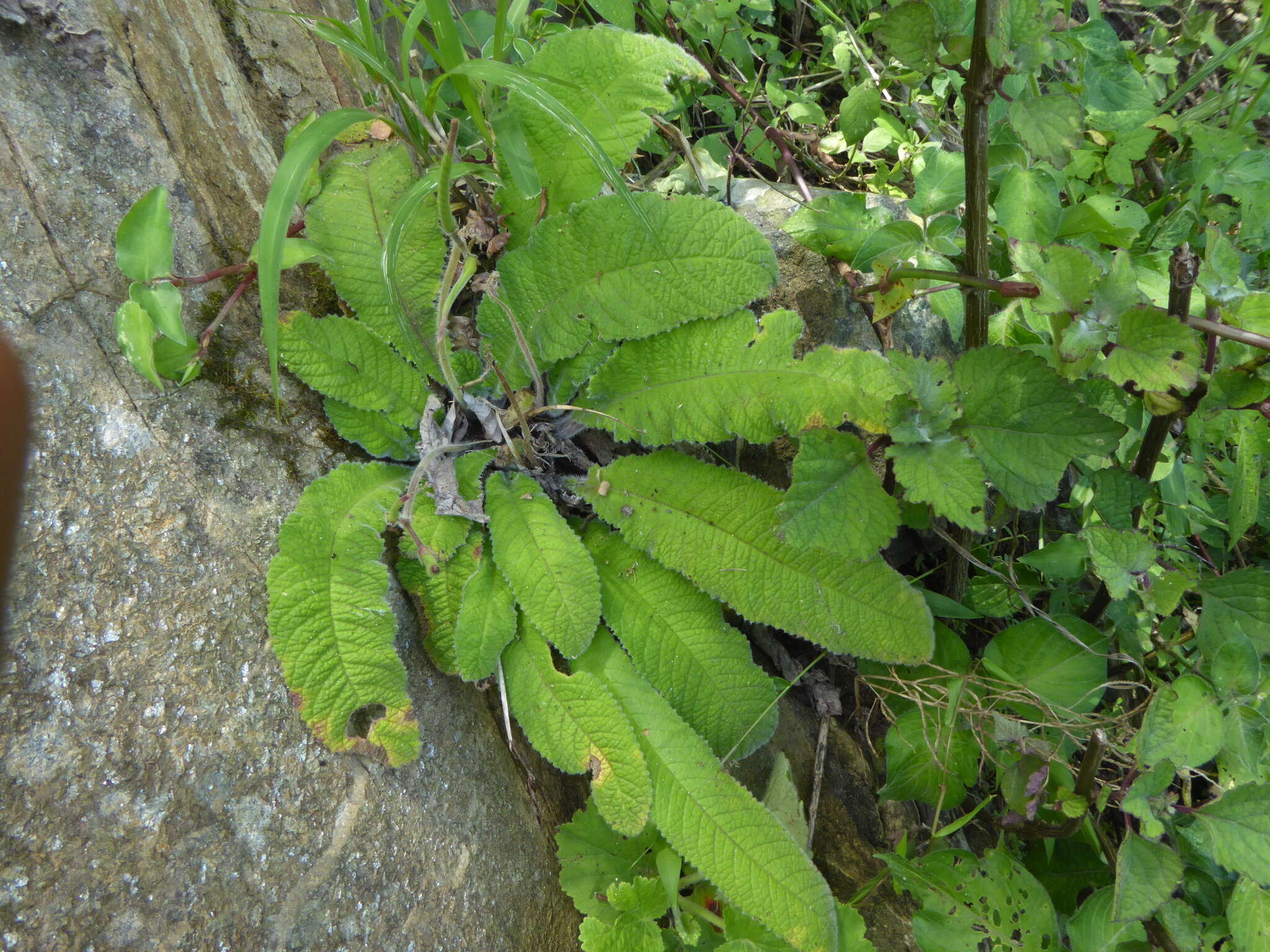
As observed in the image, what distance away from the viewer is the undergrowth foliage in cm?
115

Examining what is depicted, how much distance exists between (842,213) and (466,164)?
0.73m

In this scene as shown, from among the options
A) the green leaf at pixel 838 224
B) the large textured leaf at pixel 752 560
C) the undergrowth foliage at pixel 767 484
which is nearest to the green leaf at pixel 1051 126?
the undergrowth foliage at pixel 767 484

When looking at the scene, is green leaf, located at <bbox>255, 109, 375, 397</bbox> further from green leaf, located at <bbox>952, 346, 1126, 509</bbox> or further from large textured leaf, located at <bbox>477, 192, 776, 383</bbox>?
green leaf, located at <bbox>952, 346, 1126, 509</bbox>

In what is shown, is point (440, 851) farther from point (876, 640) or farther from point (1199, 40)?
point (1199, 40)

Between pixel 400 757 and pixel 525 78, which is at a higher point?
pixel 525 78

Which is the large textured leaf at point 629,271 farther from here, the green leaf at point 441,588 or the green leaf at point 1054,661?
the green leaf at point 1054,661

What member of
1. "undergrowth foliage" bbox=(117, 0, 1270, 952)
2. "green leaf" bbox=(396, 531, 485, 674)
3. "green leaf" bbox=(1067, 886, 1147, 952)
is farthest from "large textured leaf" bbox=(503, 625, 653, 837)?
"green leaf" bbox=(1067, 886, 1147, 952)

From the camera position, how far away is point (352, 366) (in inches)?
57.9

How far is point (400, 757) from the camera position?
50.3 inches

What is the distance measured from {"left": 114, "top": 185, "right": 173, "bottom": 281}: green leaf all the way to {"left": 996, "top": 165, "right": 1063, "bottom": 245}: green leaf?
1.35 metres

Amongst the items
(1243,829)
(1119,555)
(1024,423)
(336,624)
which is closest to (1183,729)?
(1243,829)

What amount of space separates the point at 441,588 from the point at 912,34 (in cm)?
116

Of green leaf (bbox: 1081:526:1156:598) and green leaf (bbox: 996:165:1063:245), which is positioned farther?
green leaf (bbox: 996:165:1063:245)

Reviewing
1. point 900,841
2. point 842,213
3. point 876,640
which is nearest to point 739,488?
point 876,640
